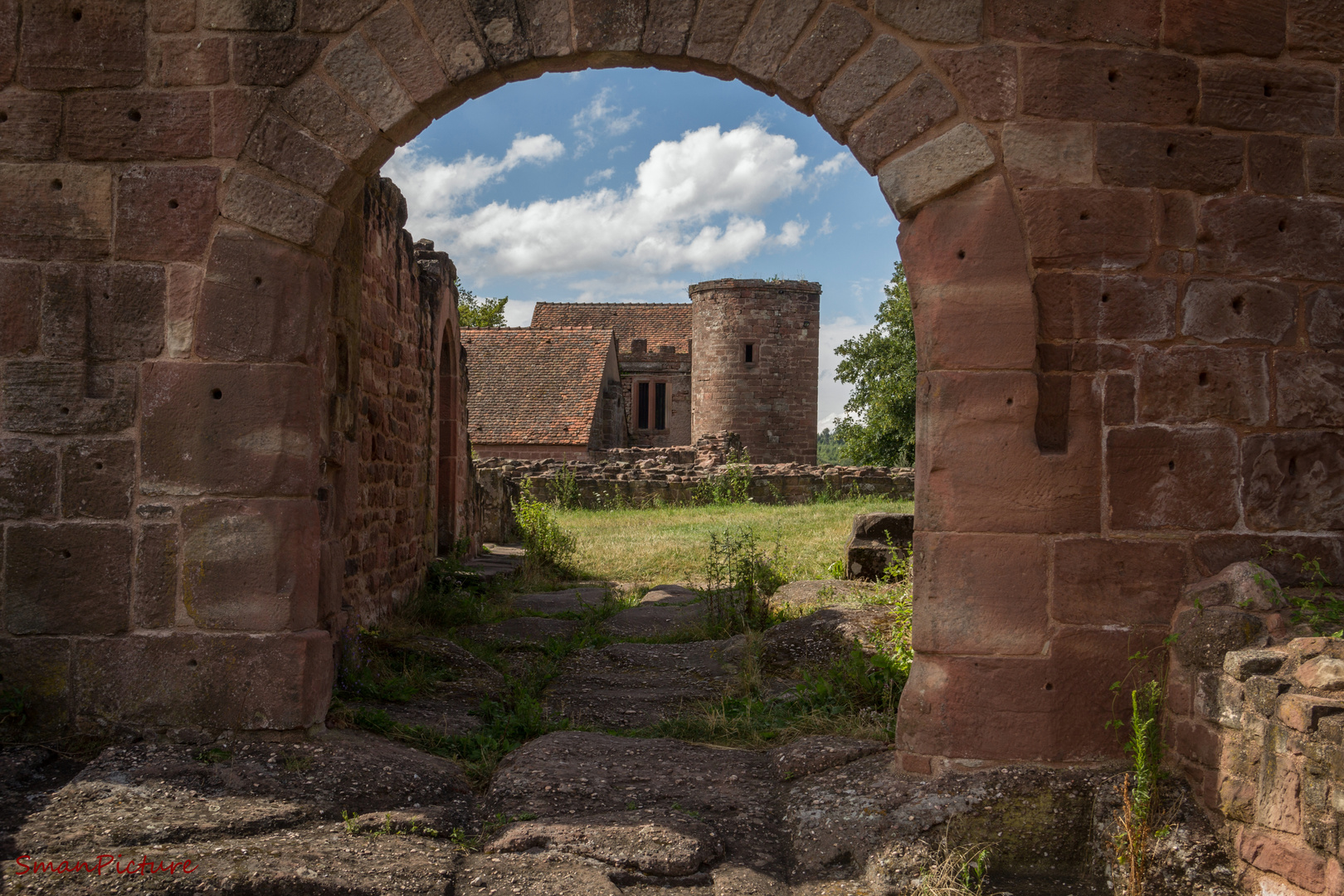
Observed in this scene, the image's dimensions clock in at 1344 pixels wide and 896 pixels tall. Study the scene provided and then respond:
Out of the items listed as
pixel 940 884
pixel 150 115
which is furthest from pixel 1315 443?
pixel 150 115

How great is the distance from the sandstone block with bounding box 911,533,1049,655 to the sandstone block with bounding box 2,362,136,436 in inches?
126

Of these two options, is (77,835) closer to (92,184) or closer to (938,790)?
(92,184)

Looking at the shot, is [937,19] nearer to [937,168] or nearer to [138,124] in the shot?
[937,168]

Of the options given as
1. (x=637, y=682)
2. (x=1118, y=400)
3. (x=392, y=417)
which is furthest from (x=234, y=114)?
(x=637, y=682)

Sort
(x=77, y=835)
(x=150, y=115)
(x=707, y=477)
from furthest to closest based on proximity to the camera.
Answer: (x=707, y=477) → (x=150, y=115) → (x=77, y=835)

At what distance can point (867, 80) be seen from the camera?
3.52 m

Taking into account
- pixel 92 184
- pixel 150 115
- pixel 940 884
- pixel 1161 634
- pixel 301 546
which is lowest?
pixel 940 884

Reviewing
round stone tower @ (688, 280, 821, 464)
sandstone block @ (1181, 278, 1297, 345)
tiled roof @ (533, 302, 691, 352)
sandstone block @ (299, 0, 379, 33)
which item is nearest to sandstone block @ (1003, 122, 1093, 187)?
sandstone block @ (1181, 278, 1297, 345)

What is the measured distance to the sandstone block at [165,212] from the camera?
3691mm

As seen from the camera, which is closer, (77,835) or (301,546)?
(77,835)

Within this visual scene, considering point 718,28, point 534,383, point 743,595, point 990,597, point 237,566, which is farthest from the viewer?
point 534,383

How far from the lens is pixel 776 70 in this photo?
3.55m

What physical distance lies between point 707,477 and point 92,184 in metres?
15.4

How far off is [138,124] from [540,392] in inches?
886
